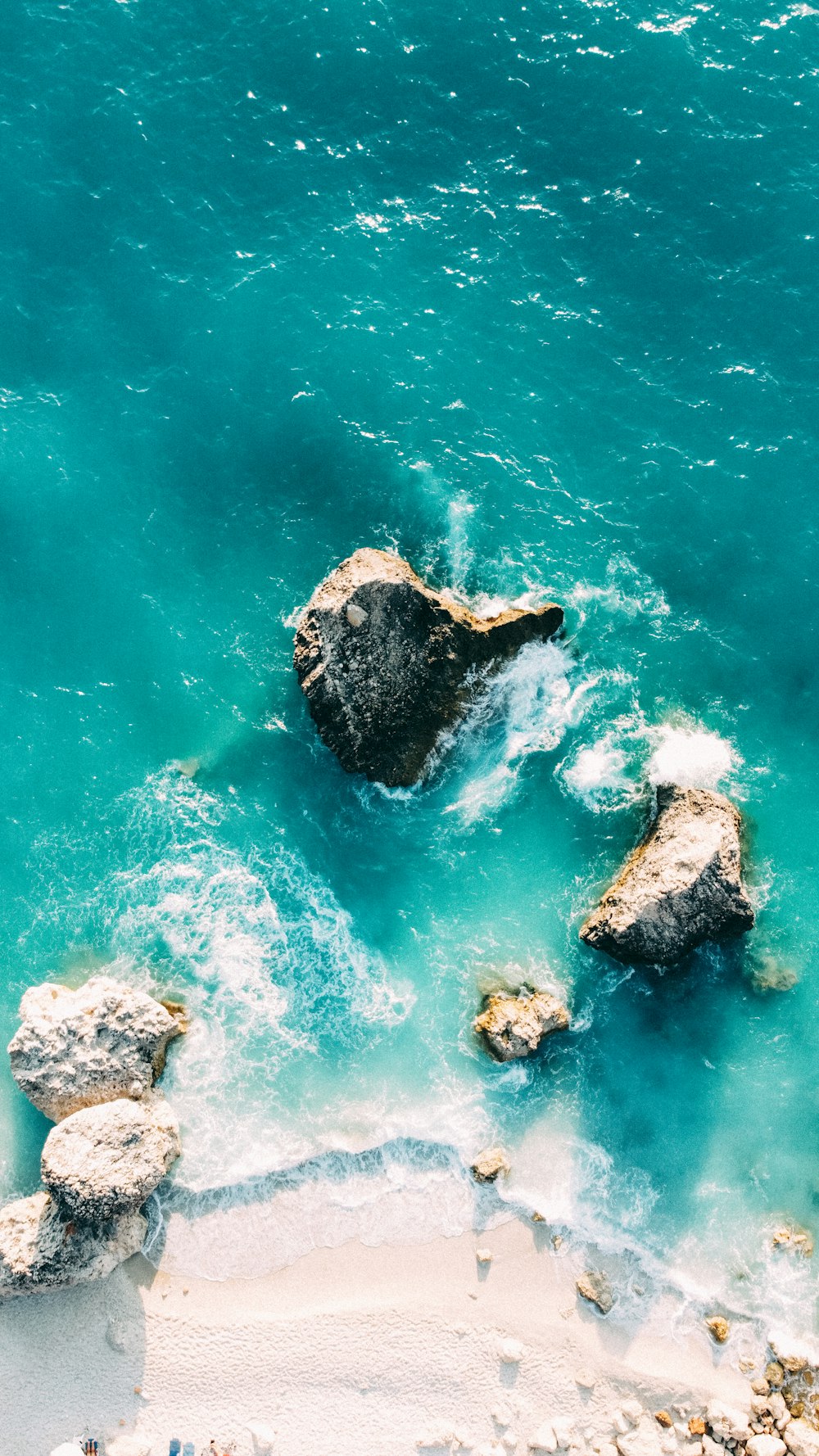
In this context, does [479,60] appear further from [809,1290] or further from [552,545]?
[809,1290]

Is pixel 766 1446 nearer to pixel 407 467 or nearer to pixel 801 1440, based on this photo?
pixel 801 1440

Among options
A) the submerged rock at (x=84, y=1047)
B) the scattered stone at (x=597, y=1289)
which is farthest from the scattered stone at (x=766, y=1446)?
the submerged rock at (x=84, y=1047)

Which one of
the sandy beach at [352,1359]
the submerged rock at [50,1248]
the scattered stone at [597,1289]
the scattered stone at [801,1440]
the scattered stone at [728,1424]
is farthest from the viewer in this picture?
the scattered stone at [597,1289]

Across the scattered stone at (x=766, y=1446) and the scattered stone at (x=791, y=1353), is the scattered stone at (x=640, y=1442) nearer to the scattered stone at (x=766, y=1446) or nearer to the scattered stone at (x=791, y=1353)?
the scattered stone at (x=766, y=1446)

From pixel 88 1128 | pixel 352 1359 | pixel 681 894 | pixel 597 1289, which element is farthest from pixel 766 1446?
pixel 88 1128

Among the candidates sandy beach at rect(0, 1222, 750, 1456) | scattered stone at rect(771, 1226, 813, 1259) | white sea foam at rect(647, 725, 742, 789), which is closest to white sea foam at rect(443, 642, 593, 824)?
white sea foam at rect(647, 725, 742, 789)

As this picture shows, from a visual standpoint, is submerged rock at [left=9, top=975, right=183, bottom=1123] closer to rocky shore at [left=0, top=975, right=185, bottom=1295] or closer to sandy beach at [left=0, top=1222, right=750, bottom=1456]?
rocky shore at [left=0, top=975, right=185, bottom=1295]
